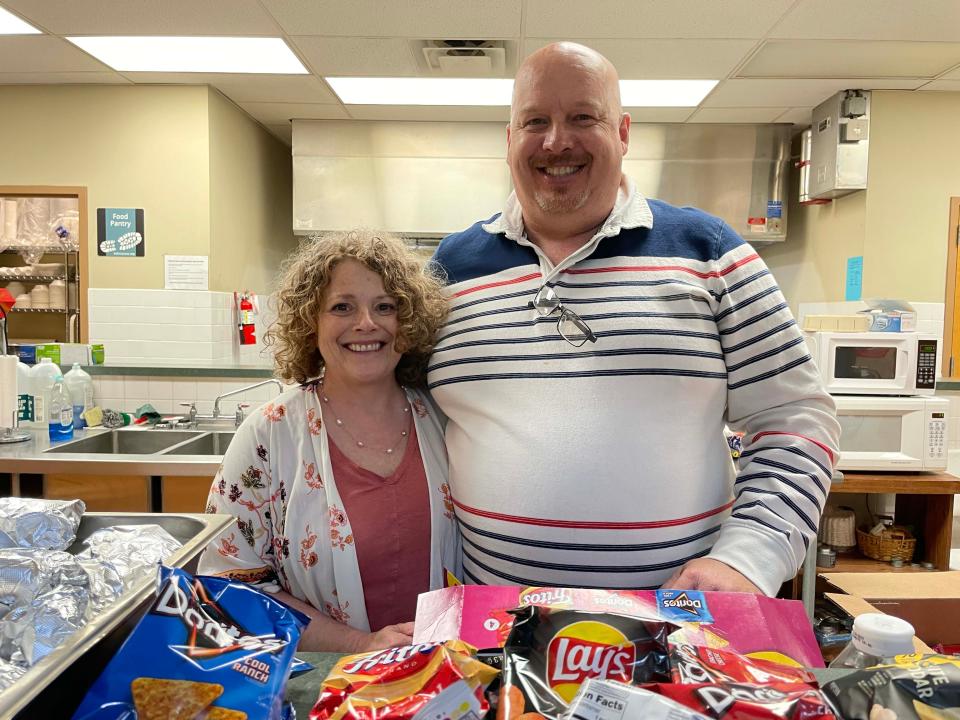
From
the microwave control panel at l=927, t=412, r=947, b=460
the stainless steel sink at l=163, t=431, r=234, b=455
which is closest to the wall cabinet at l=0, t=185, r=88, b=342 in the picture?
the stainless steel sink at l=163, t=431, r=234, b=455

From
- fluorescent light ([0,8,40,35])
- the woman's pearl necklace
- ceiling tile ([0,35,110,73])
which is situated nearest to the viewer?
the woman's pearl necklace

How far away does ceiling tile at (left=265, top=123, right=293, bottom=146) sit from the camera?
16.1ft

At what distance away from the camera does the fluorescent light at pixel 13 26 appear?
3.08 metres

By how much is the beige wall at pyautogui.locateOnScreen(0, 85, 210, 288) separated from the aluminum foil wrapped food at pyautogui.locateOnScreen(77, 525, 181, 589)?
11.5 ft

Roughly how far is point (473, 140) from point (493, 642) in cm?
440

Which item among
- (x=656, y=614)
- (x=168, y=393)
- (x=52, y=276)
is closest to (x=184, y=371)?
(x=168, y=393)

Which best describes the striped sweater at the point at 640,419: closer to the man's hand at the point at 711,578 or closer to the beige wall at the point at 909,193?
the man's hand at the point at 711,578

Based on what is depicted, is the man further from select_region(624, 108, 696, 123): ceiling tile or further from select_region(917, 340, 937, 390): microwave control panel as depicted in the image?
select_region(624, 108, 696, 123): ceiling tile

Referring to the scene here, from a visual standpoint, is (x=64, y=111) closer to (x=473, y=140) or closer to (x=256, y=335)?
(x=256, y=335)

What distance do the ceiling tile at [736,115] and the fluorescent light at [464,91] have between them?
22 cm

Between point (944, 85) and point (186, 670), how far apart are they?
189 inches

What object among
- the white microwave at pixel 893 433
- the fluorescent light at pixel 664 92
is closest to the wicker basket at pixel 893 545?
the white microwave at pixel 893 433

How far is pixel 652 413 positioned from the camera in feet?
3.94

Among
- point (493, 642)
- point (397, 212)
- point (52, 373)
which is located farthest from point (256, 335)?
point (493, 642)
